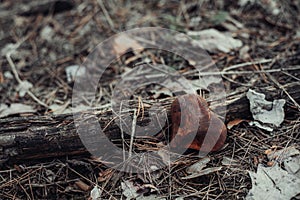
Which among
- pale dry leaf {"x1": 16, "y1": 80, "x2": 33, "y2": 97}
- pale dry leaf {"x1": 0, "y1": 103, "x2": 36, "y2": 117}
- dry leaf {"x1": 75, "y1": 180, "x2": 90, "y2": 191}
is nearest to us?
dry leaf {"x1": 75, "y1": 180, "x2": 90, "y2": 191}

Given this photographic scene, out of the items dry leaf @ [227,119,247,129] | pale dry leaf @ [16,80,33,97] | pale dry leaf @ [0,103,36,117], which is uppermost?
dry leaf @ [227,119,247,129]

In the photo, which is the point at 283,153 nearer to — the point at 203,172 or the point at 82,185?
the point at 203,172

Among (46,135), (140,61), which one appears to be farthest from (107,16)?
(46,135)

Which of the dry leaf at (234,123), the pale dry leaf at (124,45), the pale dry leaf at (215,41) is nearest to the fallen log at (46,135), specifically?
the dry leaf at (234,123)

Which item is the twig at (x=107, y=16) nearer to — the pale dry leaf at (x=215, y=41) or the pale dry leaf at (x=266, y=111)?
the pale dry leaf at (x=215, y=41)

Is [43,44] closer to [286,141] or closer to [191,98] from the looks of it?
[191,98]

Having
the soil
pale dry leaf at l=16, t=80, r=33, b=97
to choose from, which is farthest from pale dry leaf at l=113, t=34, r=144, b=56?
pale dry leaf at l=16, t=80, r=33, b=97

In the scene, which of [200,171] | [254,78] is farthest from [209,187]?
[254,78]

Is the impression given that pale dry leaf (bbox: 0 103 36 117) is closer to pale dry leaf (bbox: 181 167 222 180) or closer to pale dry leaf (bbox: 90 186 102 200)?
pale dry leaf (bbox: 90 186 102 200)
